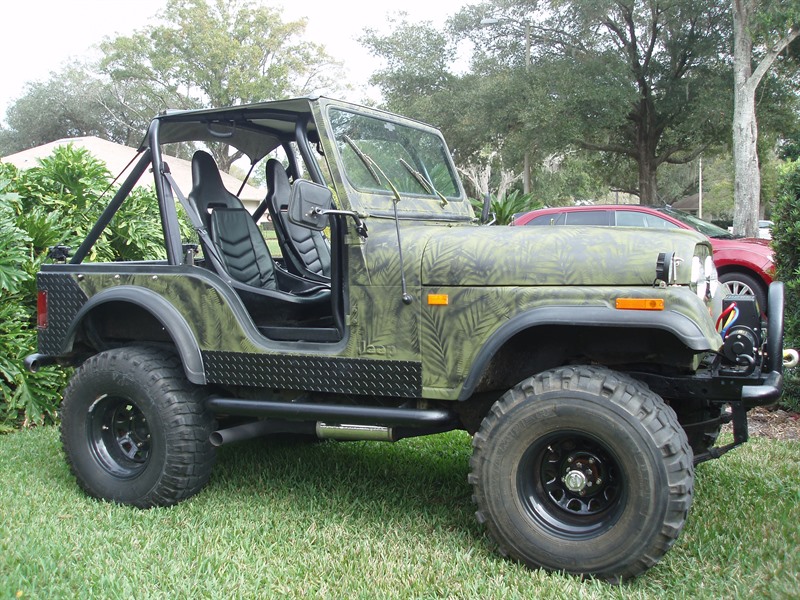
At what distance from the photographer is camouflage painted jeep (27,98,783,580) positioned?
3141 mm

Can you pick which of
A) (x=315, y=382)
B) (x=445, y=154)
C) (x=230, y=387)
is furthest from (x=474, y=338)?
(x=445, y=154)

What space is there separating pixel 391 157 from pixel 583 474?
2115 mm

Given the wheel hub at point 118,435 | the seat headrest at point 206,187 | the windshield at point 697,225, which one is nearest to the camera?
the wheel hub at point 118,435

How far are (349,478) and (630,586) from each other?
202 centimetres

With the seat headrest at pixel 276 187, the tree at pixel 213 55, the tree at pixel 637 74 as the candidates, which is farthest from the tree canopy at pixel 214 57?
the seat headrest at pixel 276 187

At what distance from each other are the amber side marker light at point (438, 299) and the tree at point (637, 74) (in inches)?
781

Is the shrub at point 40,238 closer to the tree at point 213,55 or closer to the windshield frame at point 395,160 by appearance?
A: the windshield frame at point 395,160

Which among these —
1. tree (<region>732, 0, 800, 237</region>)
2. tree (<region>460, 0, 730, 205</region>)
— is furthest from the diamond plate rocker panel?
tree (<region>460, 0, 730, 205</region>)

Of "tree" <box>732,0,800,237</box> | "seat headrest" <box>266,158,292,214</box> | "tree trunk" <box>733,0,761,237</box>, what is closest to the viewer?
"seat headrest" <box>266,158,292,214</box>

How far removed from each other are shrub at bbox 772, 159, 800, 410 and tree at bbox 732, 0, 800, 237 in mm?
12646

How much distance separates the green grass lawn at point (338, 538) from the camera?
122 inches

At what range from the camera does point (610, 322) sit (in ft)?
10.1

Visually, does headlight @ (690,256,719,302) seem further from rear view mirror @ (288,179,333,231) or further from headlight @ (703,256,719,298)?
rear view mirror @ (288,179,333,231)

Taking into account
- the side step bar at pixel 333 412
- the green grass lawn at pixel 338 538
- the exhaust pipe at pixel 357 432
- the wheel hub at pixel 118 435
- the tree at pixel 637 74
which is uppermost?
the tree at pixel 637 74
